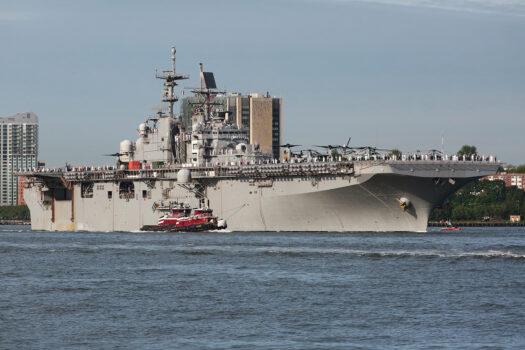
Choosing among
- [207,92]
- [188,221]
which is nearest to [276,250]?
[188,221]

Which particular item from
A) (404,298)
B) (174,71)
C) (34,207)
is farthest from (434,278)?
(34,207)

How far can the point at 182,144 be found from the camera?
89.8 metres

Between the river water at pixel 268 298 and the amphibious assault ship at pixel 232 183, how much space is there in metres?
12.6

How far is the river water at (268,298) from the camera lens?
28281mm

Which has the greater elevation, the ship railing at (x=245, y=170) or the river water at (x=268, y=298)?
the ship railing at (x=245, y=170)

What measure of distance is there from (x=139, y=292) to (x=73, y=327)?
767 cm

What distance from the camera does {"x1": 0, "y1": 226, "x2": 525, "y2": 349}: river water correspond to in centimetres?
2828

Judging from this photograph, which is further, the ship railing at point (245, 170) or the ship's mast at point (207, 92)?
the ship's mast at point (207, 92)

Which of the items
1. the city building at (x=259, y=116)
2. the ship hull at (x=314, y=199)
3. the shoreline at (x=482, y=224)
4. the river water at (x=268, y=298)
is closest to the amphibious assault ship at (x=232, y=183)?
the ship hull at (x=314, y=199)

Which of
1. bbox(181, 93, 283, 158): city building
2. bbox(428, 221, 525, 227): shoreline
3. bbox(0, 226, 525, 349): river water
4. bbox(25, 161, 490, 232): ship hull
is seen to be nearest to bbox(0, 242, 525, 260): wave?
bbox(0, 226, 525, 349): river water

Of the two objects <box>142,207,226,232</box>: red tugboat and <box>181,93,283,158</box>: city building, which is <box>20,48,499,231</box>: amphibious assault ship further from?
<box>181,93,283,158</box>: city building

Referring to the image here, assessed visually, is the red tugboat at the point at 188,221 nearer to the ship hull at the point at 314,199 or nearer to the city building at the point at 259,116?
the ship hull at the point at 314,199

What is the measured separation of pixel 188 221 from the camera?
262ft

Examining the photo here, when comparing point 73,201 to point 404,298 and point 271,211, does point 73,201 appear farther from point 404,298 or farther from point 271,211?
point 404,298
